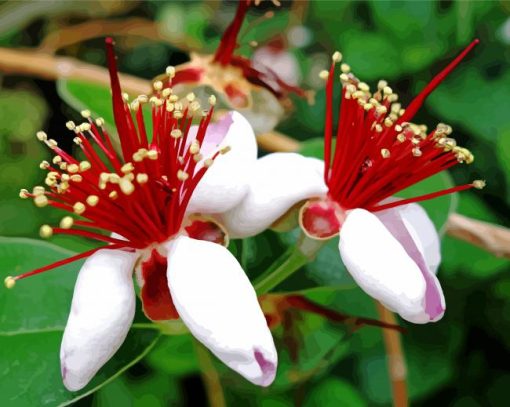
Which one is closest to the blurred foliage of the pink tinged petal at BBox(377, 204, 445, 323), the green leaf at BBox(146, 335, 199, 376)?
the green leaf at BBox(146, 335, 199, 376)

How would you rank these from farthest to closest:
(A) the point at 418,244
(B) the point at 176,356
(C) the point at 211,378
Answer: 1. (B) the point at 176,356
2. (C) the point at 211,378
3. (A) the point at 418,244

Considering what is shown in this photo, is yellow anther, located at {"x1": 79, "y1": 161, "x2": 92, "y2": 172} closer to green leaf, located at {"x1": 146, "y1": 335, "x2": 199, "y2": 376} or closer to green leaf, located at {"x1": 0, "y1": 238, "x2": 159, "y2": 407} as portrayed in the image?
green leaf, located at {"x1": 0, "y1": 238, "x2": 159, "y2": 407}

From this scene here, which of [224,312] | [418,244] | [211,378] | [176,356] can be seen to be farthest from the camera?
[176,356]

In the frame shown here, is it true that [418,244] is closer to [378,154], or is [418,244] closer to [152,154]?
[378,154]

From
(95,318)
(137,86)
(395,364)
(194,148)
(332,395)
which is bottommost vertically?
(332,395)

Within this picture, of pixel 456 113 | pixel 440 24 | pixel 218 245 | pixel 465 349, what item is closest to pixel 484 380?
pixel 465 349

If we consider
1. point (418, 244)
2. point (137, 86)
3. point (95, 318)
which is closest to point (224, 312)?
point (95, 318)
